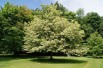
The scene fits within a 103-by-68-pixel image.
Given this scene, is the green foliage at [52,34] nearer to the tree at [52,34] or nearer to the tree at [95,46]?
the tree at [52,34]

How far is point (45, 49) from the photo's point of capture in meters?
38.3

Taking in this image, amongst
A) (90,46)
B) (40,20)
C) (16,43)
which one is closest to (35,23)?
(40,20)

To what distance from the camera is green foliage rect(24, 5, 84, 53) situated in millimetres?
38125

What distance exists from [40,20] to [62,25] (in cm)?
341

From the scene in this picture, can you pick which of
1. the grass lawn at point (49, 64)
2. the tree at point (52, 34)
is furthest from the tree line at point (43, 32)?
the grass lawn at point (49, 64)

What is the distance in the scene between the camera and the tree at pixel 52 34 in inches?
1501

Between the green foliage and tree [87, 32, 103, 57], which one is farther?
tree [87, 32, 103, 57]

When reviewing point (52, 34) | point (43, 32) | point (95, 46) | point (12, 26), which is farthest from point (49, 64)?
point (95, 46)

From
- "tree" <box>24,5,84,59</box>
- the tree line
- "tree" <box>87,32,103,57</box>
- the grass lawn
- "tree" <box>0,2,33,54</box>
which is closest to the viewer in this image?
the grass lawn

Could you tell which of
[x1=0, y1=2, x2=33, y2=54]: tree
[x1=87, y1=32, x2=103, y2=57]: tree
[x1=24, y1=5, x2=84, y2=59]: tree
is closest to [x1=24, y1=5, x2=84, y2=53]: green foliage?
[x1=24, y1=5, x2=84, y2=59]: tree

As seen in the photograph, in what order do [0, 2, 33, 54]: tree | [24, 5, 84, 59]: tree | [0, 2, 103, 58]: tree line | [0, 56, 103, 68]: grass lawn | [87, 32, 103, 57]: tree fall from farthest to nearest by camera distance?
[87, 32, 103, 57]: tree < [0, 2, 33, 54]: tree < [0, 2, 103, 58]: tree line < [24, 5, 84, 59]: tree < [0, 56, 103, 68]: grass lawn

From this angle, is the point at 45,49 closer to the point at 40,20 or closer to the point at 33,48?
the point at 33,48

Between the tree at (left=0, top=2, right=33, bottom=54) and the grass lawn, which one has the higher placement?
the tree at (left=0, top=2, right=33, bottom=54)

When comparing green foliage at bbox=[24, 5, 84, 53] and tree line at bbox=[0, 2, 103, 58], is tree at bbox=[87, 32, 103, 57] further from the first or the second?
green foliage at bbox=[24, 5, 84, 53]
